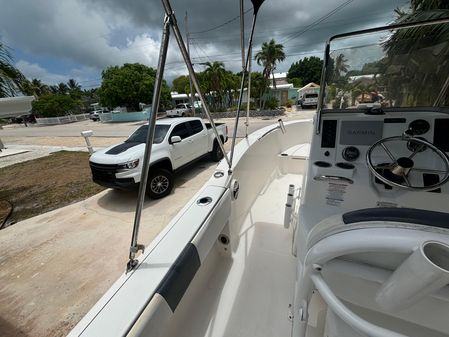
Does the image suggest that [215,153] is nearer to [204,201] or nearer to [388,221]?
[204,201]

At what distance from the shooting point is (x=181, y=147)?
15.8 ft

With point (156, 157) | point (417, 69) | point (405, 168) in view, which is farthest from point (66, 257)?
point (417, 69)

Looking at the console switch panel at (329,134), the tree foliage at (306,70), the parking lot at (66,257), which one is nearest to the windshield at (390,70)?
the console switch panel at (329,134)

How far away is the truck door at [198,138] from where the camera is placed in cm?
533

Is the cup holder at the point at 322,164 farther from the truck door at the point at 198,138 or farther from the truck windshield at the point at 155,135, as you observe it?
the truck door at the point at 198,138

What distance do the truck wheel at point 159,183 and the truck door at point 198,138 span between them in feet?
3.89

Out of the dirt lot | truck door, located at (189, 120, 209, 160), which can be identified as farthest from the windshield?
the dirt lot

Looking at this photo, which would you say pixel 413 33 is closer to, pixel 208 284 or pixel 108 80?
pixel 208 284

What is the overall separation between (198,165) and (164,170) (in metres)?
1.98

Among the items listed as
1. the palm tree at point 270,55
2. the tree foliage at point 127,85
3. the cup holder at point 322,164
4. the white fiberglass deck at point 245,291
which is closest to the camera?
the white fiberglass deck at point 245,291

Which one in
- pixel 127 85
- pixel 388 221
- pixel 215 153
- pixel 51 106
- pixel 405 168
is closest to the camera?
pixel 388 221

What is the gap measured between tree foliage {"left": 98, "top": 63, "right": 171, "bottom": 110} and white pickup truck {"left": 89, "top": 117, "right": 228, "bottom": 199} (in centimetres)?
1967

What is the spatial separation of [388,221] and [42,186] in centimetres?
726

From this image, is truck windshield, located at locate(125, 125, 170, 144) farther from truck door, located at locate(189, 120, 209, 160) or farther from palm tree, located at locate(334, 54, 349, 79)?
palm tree, located at locate(334, 54, 349, 79)
